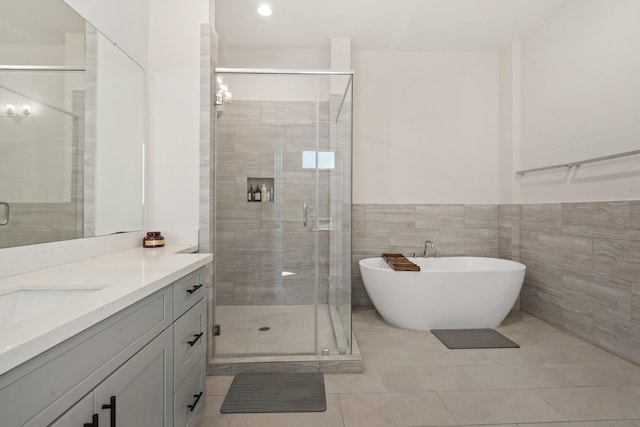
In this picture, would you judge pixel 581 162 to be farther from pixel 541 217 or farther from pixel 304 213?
pixel 304 213

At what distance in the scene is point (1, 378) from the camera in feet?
1.81

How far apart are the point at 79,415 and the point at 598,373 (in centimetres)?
291

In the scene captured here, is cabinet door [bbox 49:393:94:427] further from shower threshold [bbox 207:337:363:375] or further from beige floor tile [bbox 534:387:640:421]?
beige floor tile [bbox 534:387:640:421]

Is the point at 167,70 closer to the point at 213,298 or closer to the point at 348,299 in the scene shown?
the point at 213,298

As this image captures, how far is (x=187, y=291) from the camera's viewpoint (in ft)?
4.76

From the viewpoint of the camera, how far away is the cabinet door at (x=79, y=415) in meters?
0.70

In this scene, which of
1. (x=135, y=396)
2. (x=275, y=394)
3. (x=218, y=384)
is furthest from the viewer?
(x=218, y=384)

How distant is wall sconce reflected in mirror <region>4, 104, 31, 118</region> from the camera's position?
3.99 ft

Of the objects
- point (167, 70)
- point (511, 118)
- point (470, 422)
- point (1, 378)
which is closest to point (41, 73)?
point (167, 70)

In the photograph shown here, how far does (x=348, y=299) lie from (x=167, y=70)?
2.08m

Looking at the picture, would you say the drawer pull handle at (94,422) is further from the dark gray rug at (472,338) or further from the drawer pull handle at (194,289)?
the dark gray rug at (472,338)

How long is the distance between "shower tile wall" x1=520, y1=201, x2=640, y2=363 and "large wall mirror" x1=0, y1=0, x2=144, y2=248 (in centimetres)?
339

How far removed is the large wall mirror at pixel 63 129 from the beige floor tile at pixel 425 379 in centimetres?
191

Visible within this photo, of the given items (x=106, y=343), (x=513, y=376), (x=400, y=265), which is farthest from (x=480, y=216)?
(x=106, y=343)
